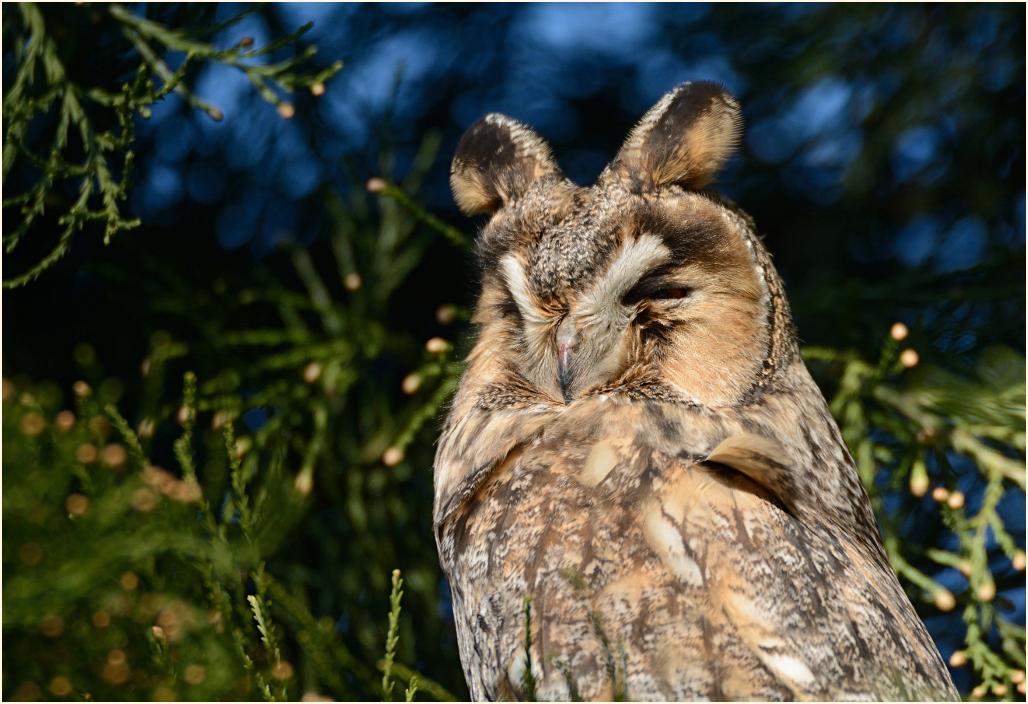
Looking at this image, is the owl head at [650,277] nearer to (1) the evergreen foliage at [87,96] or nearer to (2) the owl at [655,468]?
(2) the owl at [655,468]

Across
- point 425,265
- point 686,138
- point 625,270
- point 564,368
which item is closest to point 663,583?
point 564,368

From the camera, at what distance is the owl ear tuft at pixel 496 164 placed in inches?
51.0

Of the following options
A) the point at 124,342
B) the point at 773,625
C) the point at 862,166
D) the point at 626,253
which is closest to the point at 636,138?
the point at 626,253

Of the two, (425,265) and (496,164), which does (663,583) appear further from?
(425,265)

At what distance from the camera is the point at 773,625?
926mm

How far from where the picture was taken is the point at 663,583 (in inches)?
37.4

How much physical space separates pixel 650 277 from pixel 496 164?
425 mm

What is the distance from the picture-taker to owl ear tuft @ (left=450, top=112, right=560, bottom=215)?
4.25 feet

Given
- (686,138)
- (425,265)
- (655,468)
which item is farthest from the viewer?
(425,265)

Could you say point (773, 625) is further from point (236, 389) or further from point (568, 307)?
point (236, 389)

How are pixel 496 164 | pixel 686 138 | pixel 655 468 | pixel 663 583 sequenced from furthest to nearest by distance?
pixel 496 164, pixel 686 138, pixel 655 468, pixel 663 583

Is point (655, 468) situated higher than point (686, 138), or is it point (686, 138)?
point (686, 138)

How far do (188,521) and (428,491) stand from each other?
80 cm

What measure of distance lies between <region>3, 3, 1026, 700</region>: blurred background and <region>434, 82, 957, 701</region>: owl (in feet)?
0.94
